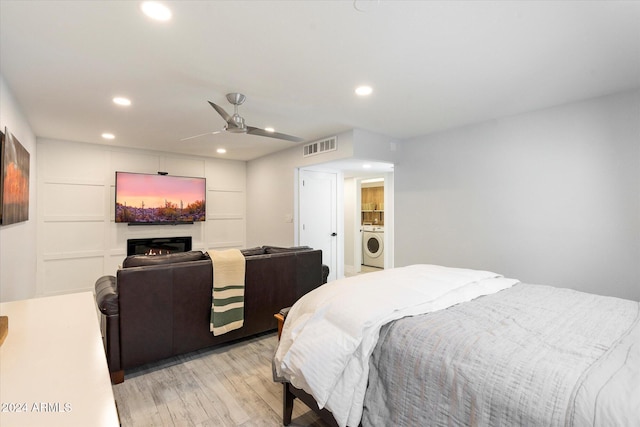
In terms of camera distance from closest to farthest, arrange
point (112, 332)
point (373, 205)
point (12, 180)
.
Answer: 1. point (112, 332)
2. point (12, 180)
3. point (373, 205)

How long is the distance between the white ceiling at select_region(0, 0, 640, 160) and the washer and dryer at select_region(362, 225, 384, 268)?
398 centimetres

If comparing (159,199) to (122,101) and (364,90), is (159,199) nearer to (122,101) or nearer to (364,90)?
(122,101)

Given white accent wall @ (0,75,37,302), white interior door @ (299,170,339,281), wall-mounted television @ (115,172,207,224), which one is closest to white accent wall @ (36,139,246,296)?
wall-mounted television @ (115,172,207,224)

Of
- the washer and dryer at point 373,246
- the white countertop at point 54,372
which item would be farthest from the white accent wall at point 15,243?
the washer and dryer at point 373,246

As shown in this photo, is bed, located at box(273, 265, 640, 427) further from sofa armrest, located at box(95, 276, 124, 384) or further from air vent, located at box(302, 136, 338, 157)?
air vent, located at box(302, 136, 338, 157)

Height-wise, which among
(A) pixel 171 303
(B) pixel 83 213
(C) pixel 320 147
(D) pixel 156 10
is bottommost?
(A) pixel 171 303

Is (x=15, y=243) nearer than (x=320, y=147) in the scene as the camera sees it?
Yes

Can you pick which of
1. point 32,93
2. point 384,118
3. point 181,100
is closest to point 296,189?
point 384,118

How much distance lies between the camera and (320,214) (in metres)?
5.52

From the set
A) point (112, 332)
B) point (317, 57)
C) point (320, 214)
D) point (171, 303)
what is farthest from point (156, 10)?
point (320, 214)

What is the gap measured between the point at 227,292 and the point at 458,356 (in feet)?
7.00

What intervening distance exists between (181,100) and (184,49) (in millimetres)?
1066

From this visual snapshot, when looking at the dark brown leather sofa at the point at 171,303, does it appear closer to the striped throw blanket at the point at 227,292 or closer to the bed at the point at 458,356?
the striped throw blanket at the point at 227,292

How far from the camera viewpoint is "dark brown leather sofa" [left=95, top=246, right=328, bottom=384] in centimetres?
241
